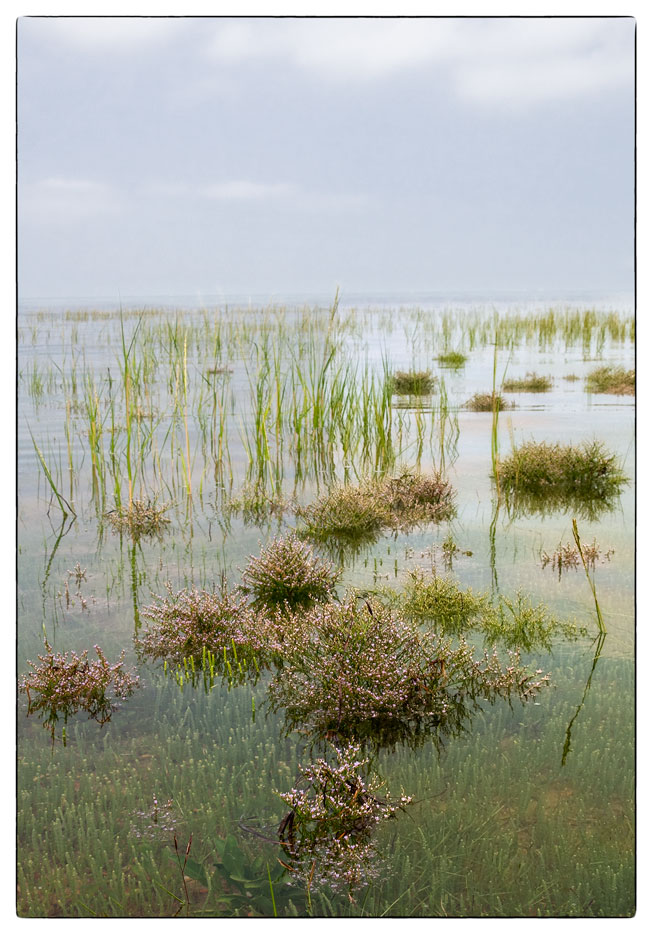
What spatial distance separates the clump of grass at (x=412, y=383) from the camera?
5215 millimetres

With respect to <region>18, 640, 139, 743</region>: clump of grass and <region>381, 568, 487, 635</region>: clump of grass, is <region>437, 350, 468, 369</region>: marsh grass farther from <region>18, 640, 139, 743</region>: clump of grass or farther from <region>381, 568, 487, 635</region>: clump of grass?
<region>18, 640, 139, 743</region>: clump of grass

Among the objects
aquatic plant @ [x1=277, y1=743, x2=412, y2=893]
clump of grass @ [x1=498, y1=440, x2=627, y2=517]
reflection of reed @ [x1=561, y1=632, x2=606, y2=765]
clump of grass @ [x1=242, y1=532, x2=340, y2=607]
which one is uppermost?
clump of grass @ [x1=498, y1=440, x2=627, y2=517]

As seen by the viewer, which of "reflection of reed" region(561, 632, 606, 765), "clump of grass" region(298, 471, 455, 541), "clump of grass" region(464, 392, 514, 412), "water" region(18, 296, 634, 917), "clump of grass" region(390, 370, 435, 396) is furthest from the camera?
"clump of grass" region(390, 370, 435, 396)

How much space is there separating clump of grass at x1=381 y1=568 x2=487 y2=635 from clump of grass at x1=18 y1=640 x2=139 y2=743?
130 centimetres

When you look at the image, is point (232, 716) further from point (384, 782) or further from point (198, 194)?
point (198, 194)

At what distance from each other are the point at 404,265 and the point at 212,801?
9.29 feet

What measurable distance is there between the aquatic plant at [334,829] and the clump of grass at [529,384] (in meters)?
2.85

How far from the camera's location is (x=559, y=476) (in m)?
5.21

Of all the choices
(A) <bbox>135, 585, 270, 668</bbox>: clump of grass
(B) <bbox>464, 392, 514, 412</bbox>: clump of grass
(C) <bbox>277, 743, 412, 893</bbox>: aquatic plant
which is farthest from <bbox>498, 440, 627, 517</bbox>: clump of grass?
(C) <bbox>277, 743, 412, 893</bbox>: aquatic plant

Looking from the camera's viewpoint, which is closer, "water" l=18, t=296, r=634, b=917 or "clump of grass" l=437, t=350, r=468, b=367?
"water" l=18, t=296, r=634, b=917

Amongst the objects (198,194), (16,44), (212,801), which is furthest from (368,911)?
(16,44)

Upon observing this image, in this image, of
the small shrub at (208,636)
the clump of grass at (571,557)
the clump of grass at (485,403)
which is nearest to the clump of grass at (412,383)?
the clump of grass at (485,403)

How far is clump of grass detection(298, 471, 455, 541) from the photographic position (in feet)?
15.7

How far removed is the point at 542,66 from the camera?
4.06 metres
